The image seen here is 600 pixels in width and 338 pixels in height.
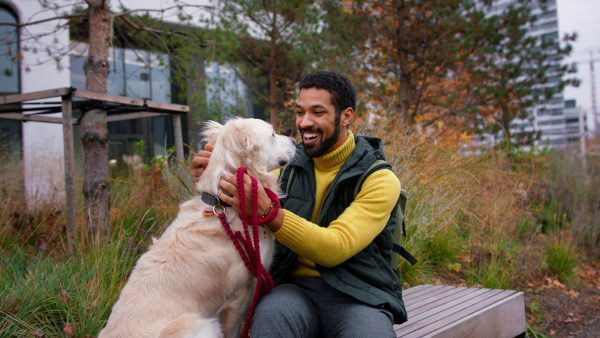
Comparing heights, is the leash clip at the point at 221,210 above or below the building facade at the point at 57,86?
below

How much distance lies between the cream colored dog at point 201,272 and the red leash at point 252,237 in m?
0.05

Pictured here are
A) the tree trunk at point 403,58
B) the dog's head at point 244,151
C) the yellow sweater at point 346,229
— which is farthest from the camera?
the tree trunk at point 403,58

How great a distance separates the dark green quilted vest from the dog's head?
0.42ft

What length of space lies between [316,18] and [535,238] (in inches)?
239

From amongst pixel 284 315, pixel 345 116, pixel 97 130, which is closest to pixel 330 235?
pixel 284 315

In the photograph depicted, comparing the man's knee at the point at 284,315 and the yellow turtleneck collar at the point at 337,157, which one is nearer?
the man's knee at the point at 284,315

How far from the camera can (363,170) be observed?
2.45 m

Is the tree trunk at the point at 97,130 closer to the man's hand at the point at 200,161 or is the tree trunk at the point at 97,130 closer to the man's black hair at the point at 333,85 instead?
the man's hand at the point at 200,161

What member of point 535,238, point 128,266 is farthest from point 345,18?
point 128,266

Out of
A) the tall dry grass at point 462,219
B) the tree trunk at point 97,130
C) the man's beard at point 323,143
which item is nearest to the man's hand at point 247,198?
the man's beard at point 323,143

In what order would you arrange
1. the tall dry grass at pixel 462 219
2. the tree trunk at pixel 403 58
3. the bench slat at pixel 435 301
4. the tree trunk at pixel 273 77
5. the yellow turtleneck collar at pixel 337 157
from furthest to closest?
the tree trunk at pixel 403 58 → the tree trunk at pixel 273 77 → the tall dry grass at pixel 462 219 → the bench slat at pixel 435 301 → the yellow turtleneck collar at pixel 337 157

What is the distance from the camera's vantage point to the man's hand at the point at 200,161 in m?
2.57

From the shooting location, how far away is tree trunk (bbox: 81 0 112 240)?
4736mm

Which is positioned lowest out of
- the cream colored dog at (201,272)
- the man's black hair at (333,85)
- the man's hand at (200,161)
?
the cream colored dog at (201,272)
